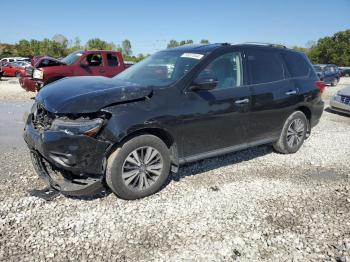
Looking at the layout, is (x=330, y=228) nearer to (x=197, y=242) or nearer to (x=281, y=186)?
(x=281, y=186)

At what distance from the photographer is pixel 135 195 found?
4.06 metres

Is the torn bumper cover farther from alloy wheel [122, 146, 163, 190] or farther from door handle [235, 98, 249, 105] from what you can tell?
door handle [235, 98, 249, 105]

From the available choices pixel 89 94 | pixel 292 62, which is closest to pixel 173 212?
pixel 89 94

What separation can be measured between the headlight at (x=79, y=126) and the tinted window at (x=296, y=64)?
12.2ft

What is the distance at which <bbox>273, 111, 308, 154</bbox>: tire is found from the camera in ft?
19.2

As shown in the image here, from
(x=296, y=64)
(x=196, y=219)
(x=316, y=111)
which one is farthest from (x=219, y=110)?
(x=316, y=111)

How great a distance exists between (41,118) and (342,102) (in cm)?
954

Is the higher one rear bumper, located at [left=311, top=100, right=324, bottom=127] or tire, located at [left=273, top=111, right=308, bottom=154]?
rear bumper, located at [left=311, top=100, right=324, bottom=127]

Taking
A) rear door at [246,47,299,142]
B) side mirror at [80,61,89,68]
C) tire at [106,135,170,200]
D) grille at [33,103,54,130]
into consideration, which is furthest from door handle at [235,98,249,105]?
side mirror at [80,61,89,68]

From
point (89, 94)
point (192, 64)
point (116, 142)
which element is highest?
point (192, 64)

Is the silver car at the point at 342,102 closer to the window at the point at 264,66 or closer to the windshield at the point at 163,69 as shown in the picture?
the window at the point at 264,66

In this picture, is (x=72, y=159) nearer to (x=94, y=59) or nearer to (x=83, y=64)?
(x=83, y=64)

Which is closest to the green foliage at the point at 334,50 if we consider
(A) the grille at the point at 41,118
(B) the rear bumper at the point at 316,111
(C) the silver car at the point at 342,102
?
(C) the silver car at the point at 342,102

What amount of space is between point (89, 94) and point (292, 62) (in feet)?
12.6
